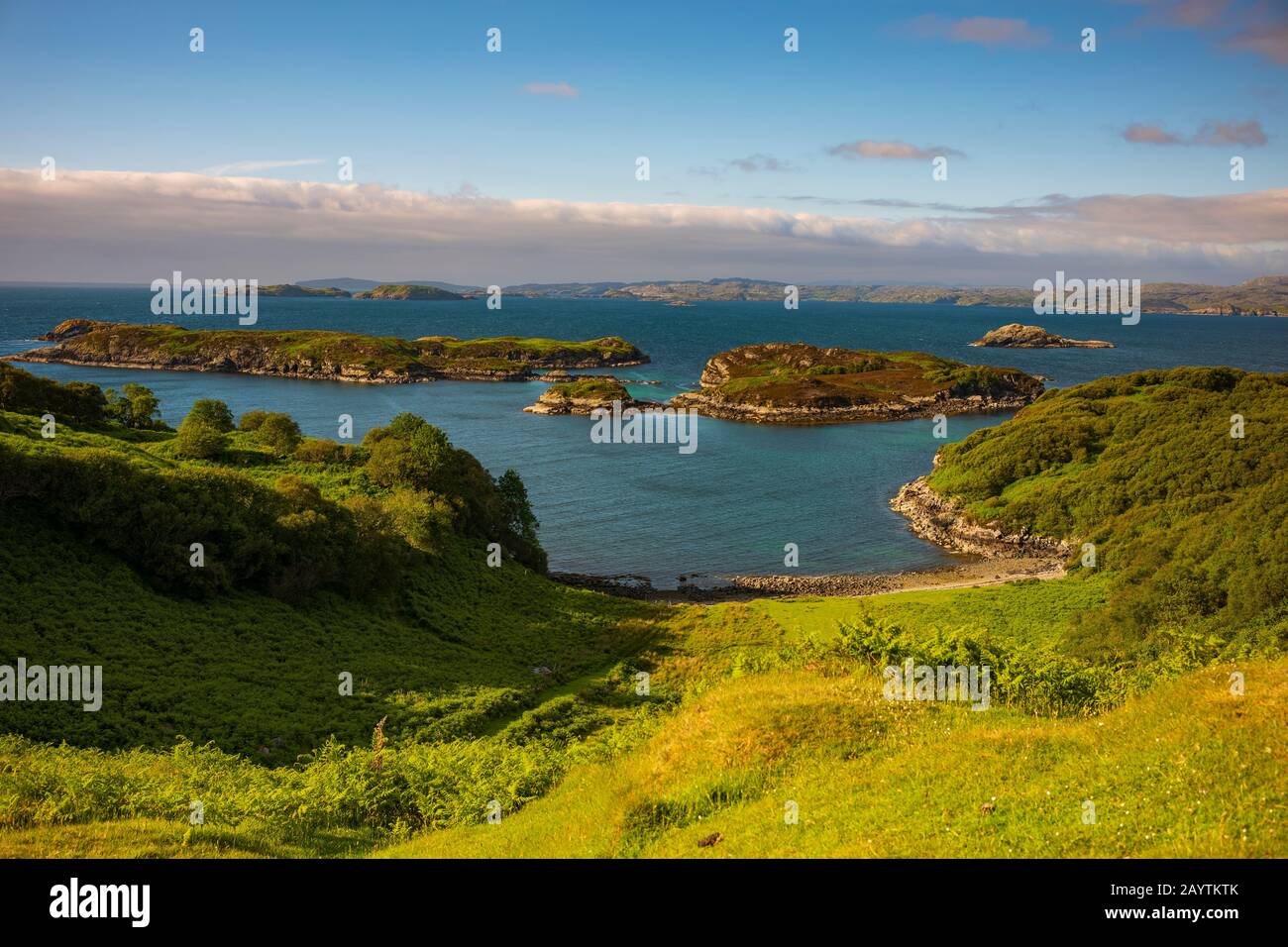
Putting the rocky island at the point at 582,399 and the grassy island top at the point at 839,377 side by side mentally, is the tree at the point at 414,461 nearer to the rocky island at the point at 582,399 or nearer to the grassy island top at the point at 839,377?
the rocky island at the point at 582,399

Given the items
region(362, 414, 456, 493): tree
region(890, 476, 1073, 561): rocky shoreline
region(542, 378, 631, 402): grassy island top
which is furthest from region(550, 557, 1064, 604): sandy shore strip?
region(542, 378, 631, 402): grassy island top

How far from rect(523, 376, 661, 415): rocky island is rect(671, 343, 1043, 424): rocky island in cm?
1039

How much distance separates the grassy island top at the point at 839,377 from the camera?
149 m

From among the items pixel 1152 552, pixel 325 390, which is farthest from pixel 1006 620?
pixel 325 390

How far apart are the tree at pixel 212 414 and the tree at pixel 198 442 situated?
2363 millimetres

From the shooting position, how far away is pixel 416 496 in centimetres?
4931

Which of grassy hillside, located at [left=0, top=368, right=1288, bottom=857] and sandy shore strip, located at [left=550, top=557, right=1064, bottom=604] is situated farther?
sandy shore strip, located at [left=550, top=557, right=1064, bottom=604]

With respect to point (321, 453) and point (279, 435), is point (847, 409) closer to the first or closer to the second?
point (321, 453)

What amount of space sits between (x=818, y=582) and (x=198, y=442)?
44427 millimetres

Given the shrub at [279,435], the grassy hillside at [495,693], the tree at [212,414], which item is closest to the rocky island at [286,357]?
the tree at [212,414]

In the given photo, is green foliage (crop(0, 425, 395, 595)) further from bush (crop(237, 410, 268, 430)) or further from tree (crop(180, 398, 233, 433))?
bush (crop(237, 410, 268, 430))

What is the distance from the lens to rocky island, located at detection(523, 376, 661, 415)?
139 meters
